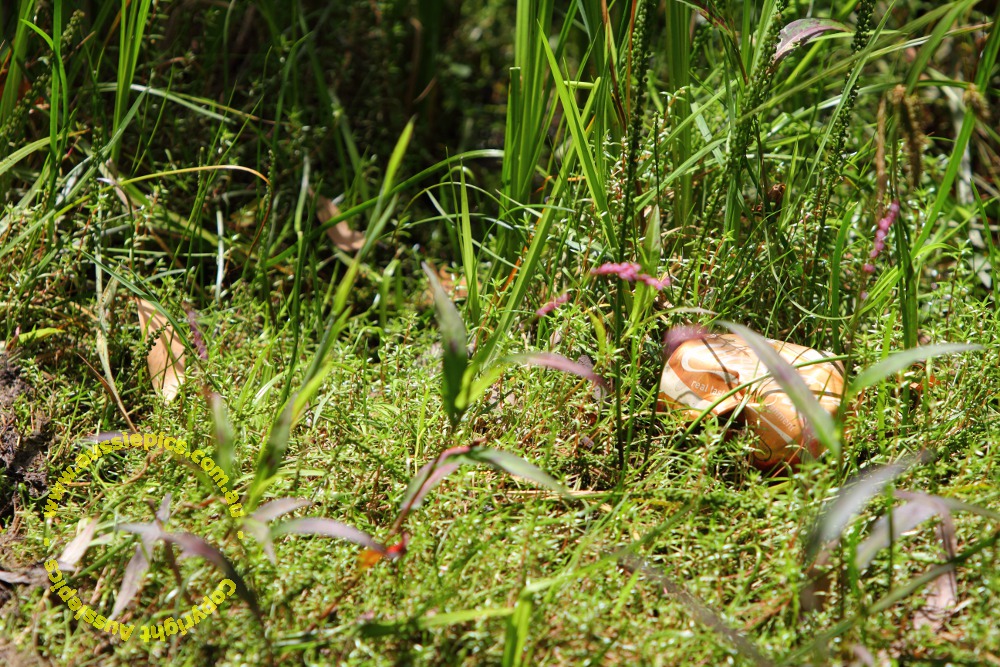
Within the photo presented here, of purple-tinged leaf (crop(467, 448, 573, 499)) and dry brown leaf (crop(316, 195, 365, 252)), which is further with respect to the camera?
dry brown leaf (crop(316, 195, 365, 252))

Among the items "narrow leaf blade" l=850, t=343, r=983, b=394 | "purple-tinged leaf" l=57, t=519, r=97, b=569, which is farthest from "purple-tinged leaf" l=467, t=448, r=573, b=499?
"purple-tinged leaf" l=57, t=519, r=97, b=569

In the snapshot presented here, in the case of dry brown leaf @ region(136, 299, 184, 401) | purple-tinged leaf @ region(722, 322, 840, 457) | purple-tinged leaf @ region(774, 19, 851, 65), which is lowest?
dry brown leaf @ region(136, 299, 184, 401)

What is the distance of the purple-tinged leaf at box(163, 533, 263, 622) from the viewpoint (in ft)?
3.44

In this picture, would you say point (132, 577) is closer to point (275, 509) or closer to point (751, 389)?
point (275, 509)

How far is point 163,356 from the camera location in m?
1.76

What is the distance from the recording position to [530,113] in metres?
1.73

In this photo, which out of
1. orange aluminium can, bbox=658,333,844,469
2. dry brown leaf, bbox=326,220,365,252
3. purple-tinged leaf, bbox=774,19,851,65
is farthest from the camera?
dry brown leaf, bbox=326,220,365,252

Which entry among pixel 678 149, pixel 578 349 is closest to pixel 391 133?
pixel 678 149

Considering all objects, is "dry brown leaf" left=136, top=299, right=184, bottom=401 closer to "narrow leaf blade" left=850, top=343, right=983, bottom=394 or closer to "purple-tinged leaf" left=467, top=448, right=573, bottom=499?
"purple-tinged leaf" left=467, top=448, right=573, bottom=499

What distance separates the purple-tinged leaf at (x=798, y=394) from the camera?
101cm

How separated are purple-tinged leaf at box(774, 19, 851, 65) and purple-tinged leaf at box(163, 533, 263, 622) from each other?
1.25 m

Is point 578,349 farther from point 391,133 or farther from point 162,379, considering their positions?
point 391,133

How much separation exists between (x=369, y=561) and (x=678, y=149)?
1.11 metres

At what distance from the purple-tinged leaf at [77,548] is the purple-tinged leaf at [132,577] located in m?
0.07
